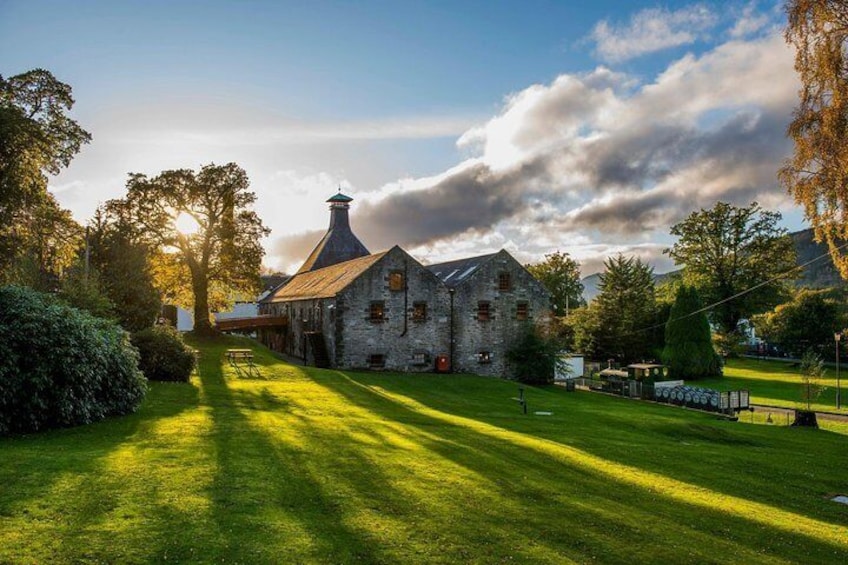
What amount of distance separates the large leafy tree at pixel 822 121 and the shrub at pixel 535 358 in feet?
73.1

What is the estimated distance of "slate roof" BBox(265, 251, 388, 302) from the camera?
134 ft

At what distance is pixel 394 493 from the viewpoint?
35.6 feet

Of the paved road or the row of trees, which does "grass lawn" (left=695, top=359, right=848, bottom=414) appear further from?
the row of trees

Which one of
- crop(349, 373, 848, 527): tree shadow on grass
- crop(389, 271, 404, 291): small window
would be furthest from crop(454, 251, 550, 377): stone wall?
crop(349, 373, 848, 527): tree shadow on grass

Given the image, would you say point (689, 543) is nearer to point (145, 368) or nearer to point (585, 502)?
point (585, 502)

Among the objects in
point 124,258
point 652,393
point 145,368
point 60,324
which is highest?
point 124,258

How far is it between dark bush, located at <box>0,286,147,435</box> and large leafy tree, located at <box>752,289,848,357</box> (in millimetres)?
59085

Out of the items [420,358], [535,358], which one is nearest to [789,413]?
[535,358]

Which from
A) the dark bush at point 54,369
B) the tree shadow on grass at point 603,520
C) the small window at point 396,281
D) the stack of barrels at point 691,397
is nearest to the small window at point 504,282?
the small window at point 396,281

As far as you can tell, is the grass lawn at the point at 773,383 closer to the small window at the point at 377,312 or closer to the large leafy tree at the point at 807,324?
the large leafy tree at the point at 807,324

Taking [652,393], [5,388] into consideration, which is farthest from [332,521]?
[652,393]

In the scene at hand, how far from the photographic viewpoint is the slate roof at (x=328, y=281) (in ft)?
134

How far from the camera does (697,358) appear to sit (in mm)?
51875

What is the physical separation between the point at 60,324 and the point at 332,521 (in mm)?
11453
